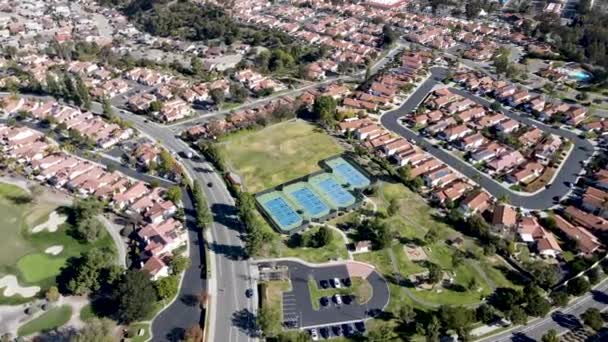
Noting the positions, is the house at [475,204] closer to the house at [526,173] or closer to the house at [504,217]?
the house at [504,217]

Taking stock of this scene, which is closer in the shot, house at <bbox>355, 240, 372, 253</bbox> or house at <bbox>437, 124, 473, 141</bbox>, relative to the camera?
house at <bbox>355, 240, 372, 253</bbox>

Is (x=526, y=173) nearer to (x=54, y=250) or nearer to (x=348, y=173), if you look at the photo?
(x=348, y=173)

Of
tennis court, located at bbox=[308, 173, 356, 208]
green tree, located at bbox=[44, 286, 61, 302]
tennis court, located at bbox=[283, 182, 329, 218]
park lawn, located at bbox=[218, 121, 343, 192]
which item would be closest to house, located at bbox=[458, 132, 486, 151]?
park lawn, located at bbox=[218, 121, 343, 192]

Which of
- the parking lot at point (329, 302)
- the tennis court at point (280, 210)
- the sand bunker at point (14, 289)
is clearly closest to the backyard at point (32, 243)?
the sand bunker at point (14, 289)

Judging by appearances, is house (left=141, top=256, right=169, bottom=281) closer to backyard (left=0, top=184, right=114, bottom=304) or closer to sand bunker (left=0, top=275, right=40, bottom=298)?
backyard (left=0, top=184, right=114, bottom=304)

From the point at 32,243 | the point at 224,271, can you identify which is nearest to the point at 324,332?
the point at 224,271
